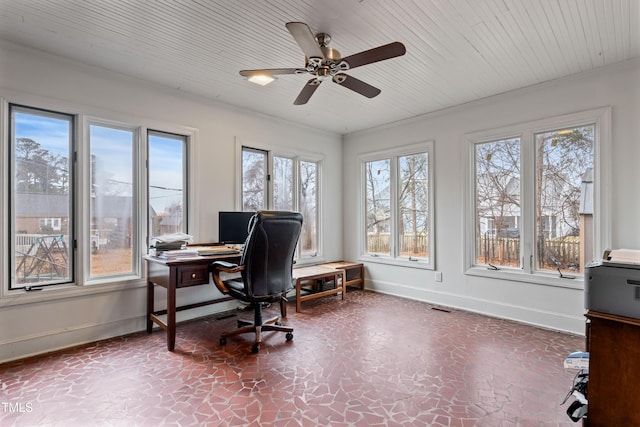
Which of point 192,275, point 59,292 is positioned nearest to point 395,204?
point 192,275

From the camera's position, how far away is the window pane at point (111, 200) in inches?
126

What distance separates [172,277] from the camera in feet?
9.40

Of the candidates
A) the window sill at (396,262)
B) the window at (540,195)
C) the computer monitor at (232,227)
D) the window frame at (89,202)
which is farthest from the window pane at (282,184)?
the window at (540,195)

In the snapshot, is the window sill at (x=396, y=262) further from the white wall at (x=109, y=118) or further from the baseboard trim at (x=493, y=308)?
the white wall at (x=109, y=118)

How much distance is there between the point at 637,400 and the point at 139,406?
2.64 meters

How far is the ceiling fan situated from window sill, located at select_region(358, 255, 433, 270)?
2680 mm

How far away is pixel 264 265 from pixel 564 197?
321 centimetres

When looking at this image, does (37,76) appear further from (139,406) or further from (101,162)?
(139,406)

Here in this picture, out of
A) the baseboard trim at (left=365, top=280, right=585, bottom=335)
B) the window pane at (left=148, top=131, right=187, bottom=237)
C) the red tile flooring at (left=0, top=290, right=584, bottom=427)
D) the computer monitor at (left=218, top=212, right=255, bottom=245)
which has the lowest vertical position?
the red tile flooring at (left=0, top=290, right=584, bottom=427)

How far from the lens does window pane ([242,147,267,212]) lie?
14.3ft

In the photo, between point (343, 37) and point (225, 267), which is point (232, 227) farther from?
point (343, 37)

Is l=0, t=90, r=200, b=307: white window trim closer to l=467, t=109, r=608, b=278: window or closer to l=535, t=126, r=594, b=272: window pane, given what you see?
l=467, t=109, r=608, b=278: window

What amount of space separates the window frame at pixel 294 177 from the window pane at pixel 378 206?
2.61 feet

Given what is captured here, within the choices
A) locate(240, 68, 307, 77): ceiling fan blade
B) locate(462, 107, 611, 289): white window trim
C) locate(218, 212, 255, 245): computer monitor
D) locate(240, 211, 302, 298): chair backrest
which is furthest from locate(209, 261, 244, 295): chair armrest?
locate(462, 107, 611, 289): white window trim
